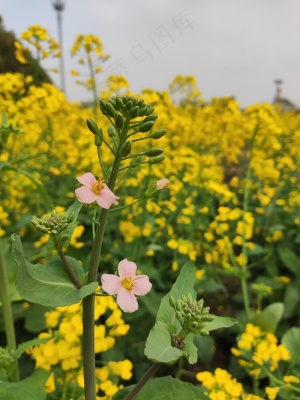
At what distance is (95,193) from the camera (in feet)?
2.25

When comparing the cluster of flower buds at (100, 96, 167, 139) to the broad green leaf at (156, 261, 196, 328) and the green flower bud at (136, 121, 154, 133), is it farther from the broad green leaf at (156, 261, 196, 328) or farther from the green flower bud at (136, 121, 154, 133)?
the broad green leaf at (156, 261, 196, 328)

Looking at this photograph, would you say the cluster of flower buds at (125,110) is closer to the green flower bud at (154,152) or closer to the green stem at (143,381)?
the green flower bud at (154,152)

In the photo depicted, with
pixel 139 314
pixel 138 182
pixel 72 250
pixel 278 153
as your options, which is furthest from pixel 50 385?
pixel 278 153

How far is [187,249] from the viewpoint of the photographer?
1878mm

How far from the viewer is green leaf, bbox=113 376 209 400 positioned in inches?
32.4

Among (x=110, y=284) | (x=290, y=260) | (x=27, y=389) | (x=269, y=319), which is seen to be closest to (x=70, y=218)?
(x=110, y=284)

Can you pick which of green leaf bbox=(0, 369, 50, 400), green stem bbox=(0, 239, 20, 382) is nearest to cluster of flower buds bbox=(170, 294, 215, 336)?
green leaf bbox=(0, 369, 50, 400)

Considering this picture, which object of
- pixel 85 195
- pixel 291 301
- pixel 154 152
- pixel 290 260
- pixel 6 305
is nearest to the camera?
pixel 85 195

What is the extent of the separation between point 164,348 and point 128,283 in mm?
120

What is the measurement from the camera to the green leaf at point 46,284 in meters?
0.67

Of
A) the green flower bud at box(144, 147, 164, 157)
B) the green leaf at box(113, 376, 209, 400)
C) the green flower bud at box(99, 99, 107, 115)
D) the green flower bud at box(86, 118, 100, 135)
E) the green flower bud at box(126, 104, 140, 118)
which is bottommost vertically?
the green leaf at box(113, 376, 209, 400)

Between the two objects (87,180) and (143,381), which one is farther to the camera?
(143,381)

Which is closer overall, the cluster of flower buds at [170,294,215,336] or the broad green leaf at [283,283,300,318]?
the cluster of flower buds at [170,294,215,336]

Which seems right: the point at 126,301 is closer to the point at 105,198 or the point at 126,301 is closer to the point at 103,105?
the point at 105,198
